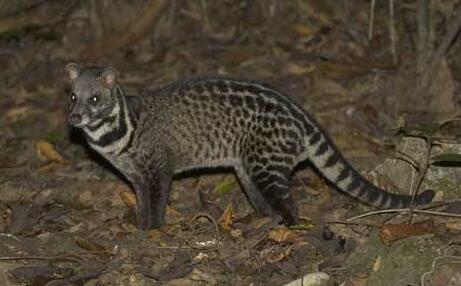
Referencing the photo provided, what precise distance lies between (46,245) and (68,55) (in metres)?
6.17

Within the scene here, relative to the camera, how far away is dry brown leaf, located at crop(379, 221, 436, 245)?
6.80 metres

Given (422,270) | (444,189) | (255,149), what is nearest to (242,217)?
(255,149)

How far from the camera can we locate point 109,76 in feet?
27.2

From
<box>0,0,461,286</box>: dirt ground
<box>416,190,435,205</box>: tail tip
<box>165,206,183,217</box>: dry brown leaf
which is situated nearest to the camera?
<box>0,0,461,286</box>: dirt ground

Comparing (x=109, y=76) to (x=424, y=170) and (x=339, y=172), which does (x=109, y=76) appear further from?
(x=424, y=170)

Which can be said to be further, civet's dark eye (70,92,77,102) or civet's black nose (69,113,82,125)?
civet's dark eye (70,92,77,102)

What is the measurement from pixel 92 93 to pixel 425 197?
2.90m

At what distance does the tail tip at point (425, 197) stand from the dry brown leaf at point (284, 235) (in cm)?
104

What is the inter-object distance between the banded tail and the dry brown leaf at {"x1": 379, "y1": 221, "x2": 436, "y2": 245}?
110 centimetres

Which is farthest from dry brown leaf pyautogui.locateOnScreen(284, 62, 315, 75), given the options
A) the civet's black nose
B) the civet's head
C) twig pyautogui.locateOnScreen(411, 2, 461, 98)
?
the civet's black nose

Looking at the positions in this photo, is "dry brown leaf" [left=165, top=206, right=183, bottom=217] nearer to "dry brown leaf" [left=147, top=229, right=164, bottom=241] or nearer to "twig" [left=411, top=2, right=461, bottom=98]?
"dry brown leaf" [left=147, top=229, right=164, bottom=241]

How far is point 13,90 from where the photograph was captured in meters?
13.0

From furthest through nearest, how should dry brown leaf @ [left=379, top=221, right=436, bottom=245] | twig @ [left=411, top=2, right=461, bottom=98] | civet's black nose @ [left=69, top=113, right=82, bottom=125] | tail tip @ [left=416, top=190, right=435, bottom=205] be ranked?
twig @ [left=411, top=2, right=461, bottom=98], civet's black nose @ [left=69, top=113, right=82, bottom=125], tail tip @ [left=416, top=190, right=435, bottom=205], dry brown leaf @ [left=379, top=221, right=436, bottom=245]

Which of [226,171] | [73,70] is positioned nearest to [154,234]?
[73,70]
